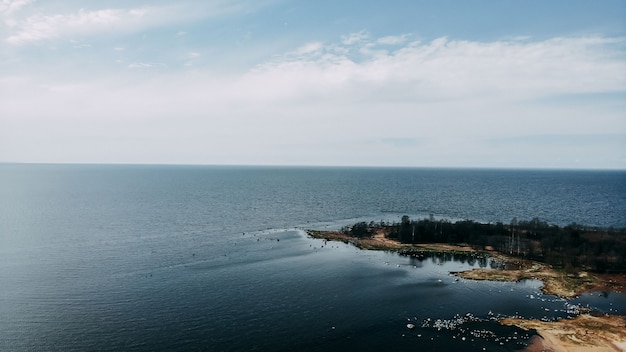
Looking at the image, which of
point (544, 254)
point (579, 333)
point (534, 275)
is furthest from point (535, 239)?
point (579, 333)

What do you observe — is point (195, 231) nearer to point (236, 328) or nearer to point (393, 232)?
point (393, 232)

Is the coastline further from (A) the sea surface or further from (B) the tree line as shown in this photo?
(B) the tree line

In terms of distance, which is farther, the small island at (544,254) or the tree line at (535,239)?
the tree line at (535,239)

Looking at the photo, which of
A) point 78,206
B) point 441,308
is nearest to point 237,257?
point 441,308

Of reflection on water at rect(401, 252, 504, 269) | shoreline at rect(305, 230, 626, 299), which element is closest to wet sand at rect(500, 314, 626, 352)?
shoreline at rect(305, 230, 626, 299)

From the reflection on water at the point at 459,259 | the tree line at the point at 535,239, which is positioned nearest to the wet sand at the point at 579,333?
the tree line at the point at 535,239

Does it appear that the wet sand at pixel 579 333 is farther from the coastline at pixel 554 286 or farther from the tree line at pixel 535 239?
the tree line at pixel 535 239

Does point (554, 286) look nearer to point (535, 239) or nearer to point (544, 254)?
point (544, 254)
